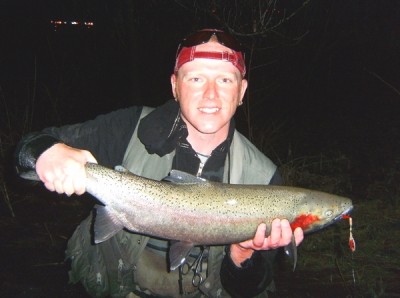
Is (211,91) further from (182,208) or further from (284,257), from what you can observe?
(284,257)

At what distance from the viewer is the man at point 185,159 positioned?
9.24 ft

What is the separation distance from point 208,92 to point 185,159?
54 cm

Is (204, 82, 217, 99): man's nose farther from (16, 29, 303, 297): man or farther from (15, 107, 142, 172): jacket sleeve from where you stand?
(15, 107, 142, 172): jacket sleeve

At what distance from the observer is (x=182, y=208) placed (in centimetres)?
254

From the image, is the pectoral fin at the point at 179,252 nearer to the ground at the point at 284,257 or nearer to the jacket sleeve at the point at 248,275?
the jacket sleeve at the point at 248,275

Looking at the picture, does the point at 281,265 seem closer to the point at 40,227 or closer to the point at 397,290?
the point at 397,290

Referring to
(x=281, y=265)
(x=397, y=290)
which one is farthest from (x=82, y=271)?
(x=397, y=290)

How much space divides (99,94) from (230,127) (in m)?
12.7

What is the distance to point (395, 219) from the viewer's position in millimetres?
6383

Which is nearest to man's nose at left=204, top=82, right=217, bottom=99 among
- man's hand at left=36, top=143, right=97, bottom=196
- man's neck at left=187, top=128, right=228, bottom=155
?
man's neck at left=187, top=128, right=228, bottom=155

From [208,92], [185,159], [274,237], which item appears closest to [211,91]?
[208,92]

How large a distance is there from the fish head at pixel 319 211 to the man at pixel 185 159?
0.11 m

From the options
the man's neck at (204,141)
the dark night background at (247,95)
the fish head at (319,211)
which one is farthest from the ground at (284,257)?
the man's neck at (204,141)

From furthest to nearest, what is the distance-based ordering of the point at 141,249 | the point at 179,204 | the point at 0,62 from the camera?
the point at 0,62 → the point at 141,249 → the point at 179,204
